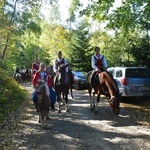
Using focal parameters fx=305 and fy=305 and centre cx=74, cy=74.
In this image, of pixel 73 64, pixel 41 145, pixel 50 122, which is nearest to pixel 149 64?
pixel 50 122

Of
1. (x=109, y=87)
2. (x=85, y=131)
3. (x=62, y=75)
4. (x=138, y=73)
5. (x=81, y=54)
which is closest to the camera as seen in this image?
(x=85, y=131)

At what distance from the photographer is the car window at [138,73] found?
1627cm

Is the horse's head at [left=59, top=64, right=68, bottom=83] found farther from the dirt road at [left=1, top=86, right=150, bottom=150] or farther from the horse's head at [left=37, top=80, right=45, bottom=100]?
the horse's head at [left=37, top=80, right=45, bottom=100]

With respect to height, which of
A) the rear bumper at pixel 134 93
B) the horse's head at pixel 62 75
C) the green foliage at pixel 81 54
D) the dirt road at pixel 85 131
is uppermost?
the green foliage at pixel 81 54

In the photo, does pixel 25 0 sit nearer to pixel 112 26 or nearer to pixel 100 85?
pixel 112 26

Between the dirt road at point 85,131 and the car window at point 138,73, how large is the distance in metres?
2.82

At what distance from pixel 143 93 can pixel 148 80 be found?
2.72 feet

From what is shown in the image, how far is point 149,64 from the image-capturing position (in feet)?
66.2

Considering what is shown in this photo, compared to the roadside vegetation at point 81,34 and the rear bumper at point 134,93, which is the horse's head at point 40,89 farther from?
the rear bumper at point 134,93

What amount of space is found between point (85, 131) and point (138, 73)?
24.5ft

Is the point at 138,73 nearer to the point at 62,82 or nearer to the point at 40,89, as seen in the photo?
the point at 62,82

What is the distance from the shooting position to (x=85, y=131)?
994cm

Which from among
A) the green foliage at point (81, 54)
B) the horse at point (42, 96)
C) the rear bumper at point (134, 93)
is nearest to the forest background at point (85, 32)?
the green foliage at point (81, 54)

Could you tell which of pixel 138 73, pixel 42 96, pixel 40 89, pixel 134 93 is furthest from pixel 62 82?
pixel 138 73
